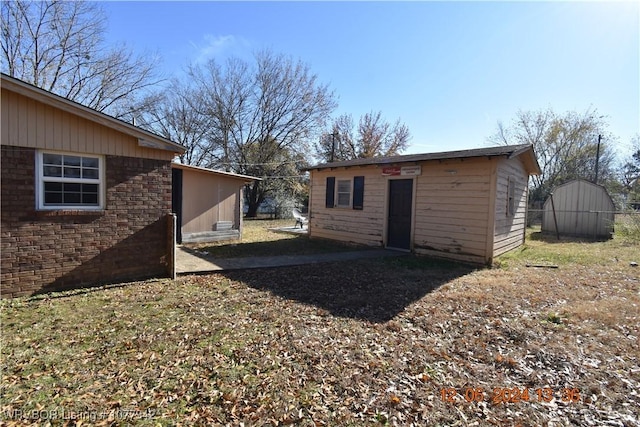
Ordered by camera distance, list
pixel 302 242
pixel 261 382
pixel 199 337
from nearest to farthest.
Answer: pixel 261 382 < pixel 199 337 < pixel 302 242

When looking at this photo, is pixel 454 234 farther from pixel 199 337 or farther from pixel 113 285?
pixel 113 285

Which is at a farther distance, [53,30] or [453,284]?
[53,30]

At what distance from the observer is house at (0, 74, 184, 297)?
193 inches

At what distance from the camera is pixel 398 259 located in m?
8.64

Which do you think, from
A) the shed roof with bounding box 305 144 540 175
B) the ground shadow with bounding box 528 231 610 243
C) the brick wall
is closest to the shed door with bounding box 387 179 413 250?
the shed roof with bounding box 305 144 540 175

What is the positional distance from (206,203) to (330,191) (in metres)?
4.45

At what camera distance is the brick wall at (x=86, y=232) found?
4.91 m

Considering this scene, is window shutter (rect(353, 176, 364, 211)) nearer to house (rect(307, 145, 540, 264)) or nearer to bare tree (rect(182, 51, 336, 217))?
house (rect(307, 145, 540, 264))

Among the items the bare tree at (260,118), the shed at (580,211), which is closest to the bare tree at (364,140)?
the bare tree at (260,118)

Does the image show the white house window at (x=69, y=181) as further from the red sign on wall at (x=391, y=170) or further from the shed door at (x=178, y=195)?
the red sign on wall at (x=391, y=170)

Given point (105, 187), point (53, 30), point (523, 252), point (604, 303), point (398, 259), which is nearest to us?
point (604, 303)

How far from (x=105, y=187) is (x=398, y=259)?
22.4 feet

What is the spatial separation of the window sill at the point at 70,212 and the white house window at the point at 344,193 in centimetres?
747

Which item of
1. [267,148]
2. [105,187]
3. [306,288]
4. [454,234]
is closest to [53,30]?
[267,148]
